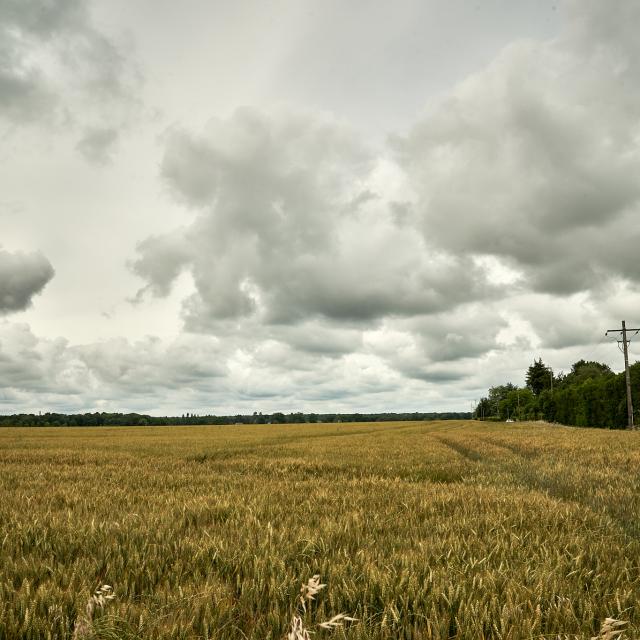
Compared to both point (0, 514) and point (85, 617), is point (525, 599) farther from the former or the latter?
point (0, 514)

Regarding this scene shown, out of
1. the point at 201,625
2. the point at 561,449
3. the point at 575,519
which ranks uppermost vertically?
the point at 201,625

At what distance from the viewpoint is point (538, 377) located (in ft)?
498

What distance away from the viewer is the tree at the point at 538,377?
149725 mm

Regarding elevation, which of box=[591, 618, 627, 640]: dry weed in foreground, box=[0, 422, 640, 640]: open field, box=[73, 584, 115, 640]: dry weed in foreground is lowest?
box=[0, 422, 640, 640]: open field

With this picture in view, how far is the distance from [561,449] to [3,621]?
2042 centimetres

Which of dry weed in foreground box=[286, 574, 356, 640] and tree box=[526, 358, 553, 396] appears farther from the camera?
tree box=[526, 358, 553, 396]

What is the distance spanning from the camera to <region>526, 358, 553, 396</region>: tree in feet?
491

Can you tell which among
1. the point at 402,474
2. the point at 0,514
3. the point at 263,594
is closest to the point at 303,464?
the point at 402,474

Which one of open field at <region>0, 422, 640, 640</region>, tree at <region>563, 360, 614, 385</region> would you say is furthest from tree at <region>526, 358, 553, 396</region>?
open field at <region>0, 422, 640, 640</region>

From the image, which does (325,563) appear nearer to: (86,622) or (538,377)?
(86,622)

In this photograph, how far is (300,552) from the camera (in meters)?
3.99

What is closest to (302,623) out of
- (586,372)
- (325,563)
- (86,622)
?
(86,622)

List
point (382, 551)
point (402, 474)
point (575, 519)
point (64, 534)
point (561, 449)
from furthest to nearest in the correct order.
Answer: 1. point (561, 449)
2. point (402, 474)
3. point (575, 519)
4. point (64, 534)
5. point (382, 551)

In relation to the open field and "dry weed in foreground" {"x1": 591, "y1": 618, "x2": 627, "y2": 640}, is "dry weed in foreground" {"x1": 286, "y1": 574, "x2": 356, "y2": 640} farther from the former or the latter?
"dry weed in foreground" {"x1": 591, "y1": 618, "x2": 627, "y2": 640}
